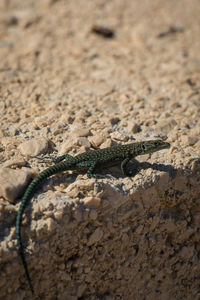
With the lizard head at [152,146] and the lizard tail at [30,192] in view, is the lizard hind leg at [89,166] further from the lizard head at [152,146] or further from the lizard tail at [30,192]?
the lizard head at [152,146]

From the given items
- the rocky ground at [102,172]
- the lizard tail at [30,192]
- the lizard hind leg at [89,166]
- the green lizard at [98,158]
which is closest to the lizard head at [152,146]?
the green lizard at [98,158]

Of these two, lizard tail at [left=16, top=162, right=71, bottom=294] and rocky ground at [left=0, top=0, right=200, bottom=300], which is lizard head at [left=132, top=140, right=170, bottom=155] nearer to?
rocky ground at [left=0, top=0, right=200, bottom=300]

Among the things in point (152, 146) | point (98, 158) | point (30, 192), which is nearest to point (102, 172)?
point (98, 158)

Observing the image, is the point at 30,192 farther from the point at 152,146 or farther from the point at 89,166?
the point at 152,146

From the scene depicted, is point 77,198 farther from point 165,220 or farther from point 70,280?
point 165,220

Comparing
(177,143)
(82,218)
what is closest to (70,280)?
(82,218)

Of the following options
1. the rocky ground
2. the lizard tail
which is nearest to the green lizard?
the lizard tail
